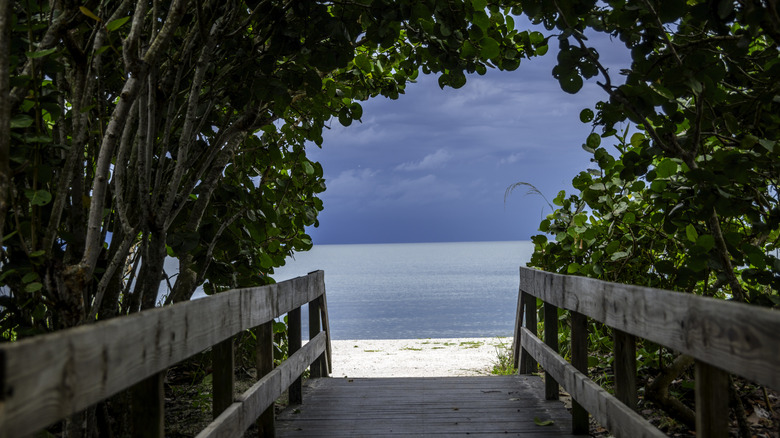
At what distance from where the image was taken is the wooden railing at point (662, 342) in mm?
1624

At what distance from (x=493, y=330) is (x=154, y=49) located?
1994 cm

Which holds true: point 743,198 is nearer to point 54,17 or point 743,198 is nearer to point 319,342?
point 54,17

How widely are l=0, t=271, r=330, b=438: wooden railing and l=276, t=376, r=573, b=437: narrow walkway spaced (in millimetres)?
396

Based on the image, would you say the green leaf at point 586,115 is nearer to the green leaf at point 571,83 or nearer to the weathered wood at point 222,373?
the green leaf at point 571,83

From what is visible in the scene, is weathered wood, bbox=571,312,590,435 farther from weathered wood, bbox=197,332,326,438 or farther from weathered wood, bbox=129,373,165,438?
weathered wood, bbox=129,373,165,438

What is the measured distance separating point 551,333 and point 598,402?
1.43 meters

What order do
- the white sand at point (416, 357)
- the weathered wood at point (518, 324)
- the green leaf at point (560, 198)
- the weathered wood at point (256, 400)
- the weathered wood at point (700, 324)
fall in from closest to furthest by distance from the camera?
the weathered wood at point (700, 324) < the weathered wood at point (256, 400) < the green leaf at point (560, 198) < the weathered wood at point (518, 324) < the white sand at point (416, 357)

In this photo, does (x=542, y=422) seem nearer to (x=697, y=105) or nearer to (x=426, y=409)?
(x=426, y=409)

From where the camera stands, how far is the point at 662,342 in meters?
2.27

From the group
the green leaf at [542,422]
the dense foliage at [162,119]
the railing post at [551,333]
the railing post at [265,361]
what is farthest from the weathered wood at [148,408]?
the railing post at [551,333]

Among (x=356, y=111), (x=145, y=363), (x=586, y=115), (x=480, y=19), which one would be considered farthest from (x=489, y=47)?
(x=145, y=363)

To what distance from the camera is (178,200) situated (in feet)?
11.1

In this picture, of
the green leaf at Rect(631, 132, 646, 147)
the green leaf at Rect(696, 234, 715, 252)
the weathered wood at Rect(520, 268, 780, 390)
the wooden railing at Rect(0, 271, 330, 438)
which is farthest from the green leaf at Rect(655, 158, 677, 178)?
the wooden railing at Rect(0, 271, 330, 438)

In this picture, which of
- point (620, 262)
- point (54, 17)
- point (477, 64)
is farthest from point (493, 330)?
point (54, 17)
